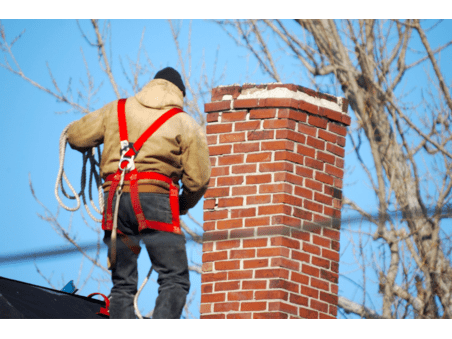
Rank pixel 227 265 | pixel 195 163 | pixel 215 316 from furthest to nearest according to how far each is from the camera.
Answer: pixel 227 265, pixel 215 316, pixel 195 163

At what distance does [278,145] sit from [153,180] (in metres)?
1.41

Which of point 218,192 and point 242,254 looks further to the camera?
point 218,192

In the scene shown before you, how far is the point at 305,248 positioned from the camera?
538 centimetres

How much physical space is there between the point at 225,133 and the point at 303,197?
31.7 inches

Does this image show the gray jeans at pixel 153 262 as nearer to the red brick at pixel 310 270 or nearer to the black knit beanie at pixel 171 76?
the black knit beanie at pixel 171 76

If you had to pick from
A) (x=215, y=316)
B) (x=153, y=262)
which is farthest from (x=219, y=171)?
(x=153, y=262)

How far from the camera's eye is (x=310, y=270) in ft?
17.6

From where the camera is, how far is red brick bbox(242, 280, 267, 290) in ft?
17.1

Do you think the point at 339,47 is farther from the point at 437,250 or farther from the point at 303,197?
the point at 303,197

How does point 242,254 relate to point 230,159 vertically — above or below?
below

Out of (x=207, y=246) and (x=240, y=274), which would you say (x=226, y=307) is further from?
(x=207, y=246)

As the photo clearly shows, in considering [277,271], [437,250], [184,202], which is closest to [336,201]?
[277,271]

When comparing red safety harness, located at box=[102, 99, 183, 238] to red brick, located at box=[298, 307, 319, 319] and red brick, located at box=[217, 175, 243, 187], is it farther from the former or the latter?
red brick, located at box=[298, 307, 319, 319]

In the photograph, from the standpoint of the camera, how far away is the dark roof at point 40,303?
473 centimetres
